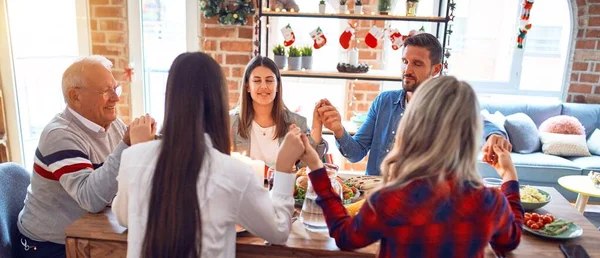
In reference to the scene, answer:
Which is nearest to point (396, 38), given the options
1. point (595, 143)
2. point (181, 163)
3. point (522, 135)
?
point (522, 135)

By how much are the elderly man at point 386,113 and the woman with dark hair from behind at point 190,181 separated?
762mm

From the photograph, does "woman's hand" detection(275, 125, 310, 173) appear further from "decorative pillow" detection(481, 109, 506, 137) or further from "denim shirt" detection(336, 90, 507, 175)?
"decorative pillow" detection(481, 109, 506, 137)

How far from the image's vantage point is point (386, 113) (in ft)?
7.27

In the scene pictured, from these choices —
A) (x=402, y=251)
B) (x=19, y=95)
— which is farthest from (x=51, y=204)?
(x=19, y=95)

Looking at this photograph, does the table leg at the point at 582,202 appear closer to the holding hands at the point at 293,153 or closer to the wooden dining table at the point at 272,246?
the wooden dining table at the point at 272,246

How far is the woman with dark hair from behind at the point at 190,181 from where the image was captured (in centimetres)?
104

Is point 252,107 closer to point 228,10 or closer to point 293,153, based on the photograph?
point 293,153

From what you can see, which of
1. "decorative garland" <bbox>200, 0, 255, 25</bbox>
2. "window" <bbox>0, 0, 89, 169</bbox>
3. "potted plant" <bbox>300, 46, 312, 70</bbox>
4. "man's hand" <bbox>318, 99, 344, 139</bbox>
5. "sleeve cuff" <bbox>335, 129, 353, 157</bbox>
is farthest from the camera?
"decorative garland" <bbox>200, 0, 255, 25</bbox>

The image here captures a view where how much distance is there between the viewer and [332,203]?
1.20 metres

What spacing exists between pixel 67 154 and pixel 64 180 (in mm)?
85

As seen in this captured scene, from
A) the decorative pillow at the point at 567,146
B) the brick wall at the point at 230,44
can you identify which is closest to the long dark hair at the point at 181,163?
the brick wall at the point at 230,44

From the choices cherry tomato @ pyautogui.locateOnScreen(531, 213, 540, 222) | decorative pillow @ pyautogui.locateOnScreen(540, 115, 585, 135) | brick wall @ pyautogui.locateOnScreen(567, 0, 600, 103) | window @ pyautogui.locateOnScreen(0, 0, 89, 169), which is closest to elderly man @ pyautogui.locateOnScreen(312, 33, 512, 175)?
cherry tomato @ pyautogui.locateOnScreen(531, 213, 540, 222)

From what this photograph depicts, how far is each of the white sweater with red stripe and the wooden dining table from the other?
3.7 inches

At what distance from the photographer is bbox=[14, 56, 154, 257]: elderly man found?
1.46 metres
